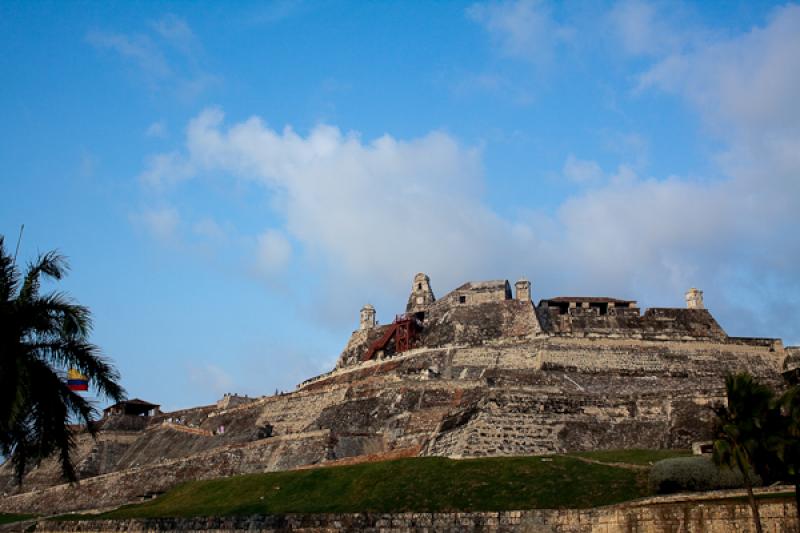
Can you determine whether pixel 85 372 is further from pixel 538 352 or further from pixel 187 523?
pixel 538 352

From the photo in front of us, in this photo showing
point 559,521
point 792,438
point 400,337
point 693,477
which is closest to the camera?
point 792,438

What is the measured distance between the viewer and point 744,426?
910 inches

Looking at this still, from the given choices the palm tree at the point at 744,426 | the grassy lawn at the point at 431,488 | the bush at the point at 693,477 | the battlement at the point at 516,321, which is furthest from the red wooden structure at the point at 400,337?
the palm tree at the point at 744,426

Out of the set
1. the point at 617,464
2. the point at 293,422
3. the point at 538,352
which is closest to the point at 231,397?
the point at 293,422

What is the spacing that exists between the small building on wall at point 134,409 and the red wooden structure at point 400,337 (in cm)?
2170

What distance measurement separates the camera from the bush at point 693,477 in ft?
86.8

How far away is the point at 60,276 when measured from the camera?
17359mm

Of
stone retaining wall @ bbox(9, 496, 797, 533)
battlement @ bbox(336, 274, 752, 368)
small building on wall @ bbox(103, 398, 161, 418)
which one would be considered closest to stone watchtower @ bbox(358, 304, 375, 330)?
battlement @ bbox(336, 274, 752, 368)

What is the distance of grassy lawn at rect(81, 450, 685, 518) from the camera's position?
2888 centimetres

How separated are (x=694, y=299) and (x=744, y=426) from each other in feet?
138

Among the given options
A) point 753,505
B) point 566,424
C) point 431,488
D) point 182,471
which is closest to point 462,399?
point 566,424

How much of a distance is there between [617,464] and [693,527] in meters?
7.78

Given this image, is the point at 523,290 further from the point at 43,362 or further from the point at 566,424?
the point at 43,362

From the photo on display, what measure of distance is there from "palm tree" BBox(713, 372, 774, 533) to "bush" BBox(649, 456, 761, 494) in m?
3.00
